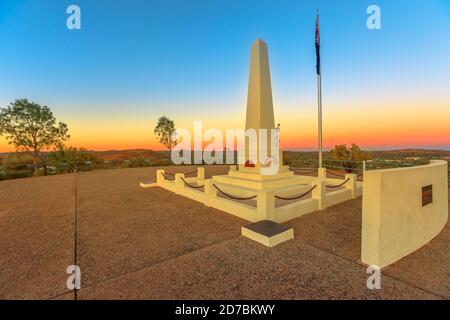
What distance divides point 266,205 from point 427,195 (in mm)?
3233

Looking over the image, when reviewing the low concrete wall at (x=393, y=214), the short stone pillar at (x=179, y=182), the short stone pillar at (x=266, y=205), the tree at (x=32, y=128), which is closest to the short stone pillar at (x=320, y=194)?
the short stone pillar at (x=266, y=205)

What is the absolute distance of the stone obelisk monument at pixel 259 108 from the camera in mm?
8500

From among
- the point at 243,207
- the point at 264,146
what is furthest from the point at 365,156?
the point at 243,207

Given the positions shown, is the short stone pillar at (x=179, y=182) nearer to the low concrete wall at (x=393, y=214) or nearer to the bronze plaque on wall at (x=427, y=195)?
the low concrete wall at (x=393, y=214)

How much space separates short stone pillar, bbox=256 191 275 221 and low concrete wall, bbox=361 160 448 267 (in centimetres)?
201

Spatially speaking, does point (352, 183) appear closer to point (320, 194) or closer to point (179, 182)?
point (320, 194)

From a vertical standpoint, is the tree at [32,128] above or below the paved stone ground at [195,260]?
above

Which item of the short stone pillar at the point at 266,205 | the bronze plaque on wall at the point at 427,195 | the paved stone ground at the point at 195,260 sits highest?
the bronze plaque on wall at the point at 427,195

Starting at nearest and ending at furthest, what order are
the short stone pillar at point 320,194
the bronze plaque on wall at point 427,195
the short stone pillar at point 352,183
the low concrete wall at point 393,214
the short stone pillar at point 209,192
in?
the low concrete wall at point 393,214, the bronze plaque on wall at point 427,195, the short stone pillar at point 320,194, the short stone pillar at point 209,192, the short stone pillar at point 352,183

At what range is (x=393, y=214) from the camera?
131 inches

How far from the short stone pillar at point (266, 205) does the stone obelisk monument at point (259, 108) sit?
10.5 feet

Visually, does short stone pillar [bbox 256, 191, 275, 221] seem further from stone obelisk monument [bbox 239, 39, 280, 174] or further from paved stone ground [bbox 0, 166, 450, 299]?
stone obelisk monument [bbox 239, 39, 280, 174]

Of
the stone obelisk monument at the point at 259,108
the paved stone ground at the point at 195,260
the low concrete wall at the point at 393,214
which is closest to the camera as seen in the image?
the paved stone ground at the point at 195,260

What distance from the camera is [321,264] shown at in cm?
331
